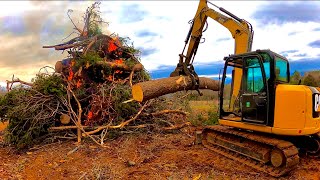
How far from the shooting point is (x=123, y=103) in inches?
360

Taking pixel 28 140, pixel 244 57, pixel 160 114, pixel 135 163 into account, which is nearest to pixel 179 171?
pixel 135 163

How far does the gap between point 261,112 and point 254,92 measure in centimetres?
45

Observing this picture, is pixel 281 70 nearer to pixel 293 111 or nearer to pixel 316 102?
pixel 316 102

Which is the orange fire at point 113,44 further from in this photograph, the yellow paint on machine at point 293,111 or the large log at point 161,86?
the yellow paint on machine at point 293,111

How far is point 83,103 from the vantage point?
391 inches

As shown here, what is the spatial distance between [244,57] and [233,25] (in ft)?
4.99

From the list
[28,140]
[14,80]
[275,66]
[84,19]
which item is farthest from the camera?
[84,19]

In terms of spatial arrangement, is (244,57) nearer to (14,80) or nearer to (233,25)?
(233,25)

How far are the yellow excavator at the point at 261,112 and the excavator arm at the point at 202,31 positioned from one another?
2 centimetres

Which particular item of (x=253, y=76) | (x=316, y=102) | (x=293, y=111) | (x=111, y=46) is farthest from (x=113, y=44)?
(x=316, y=102)

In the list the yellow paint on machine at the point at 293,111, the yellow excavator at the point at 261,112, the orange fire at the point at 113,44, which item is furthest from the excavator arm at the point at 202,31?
the orange fire at the point at 113,44

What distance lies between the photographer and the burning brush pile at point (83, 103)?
9.03 meters

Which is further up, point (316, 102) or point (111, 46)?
point (111, 46)

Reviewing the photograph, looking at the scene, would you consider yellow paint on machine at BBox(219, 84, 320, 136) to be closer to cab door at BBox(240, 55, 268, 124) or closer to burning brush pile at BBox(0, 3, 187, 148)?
cab door at BBox(240, 55, 268, 124)
